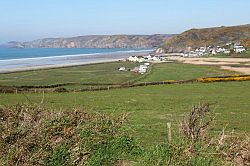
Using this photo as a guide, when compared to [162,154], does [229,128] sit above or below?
below

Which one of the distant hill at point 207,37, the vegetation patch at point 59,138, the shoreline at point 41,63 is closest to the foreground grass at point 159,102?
the vegetation patch at point 59,138

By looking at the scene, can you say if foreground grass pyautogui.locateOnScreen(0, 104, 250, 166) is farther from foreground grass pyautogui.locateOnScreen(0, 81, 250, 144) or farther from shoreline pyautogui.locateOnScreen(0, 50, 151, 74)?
shoreline pyautogui.locateOnScreen(0, 50, 151, 74)

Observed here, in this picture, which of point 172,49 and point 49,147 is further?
point 172,49

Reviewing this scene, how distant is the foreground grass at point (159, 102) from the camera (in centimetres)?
2061

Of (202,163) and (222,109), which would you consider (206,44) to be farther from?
(202,163)

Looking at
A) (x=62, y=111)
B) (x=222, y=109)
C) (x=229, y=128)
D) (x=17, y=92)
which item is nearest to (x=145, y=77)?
(x=17, y=92)

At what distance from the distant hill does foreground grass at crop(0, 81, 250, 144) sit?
10741 cm

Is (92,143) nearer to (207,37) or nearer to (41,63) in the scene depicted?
(41,63)

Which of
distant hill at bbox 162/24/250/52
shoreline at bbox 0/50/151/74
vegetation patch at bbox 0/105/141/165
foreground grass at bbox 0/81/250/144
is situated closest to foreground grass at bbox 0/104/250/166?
vegetation patch at bbox 0/105/141/165

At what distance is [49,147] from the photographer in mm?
10586

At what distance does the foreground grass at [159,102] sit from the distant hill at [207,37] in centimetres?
10741

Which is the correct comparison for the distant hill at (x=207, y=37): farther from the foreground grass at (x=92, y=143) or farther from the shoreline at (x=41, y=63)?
the foreground grass at (x=92, y=143)

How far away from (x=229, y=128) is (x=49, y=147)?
37.9 feet

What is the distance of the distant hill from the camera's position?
150 meters
